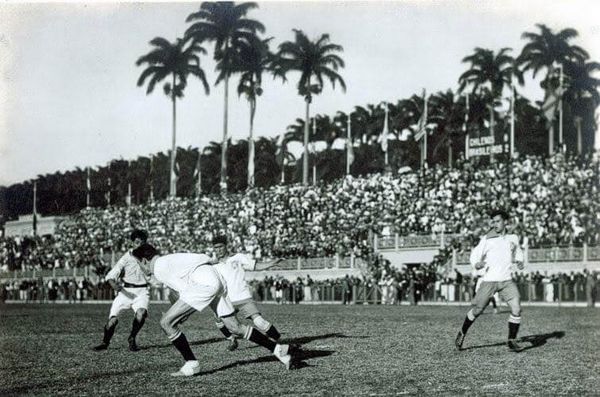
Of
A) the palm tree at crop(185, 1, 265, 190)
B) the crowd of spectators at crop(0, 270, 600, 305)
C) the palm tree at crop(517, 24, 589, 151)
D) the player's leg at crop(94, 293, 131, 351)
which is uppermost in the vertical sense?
the palm tree at crop(185, 1, 265, 190)

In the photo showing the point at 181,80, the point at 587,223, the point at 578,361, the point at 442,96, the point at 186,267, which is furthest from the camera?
the point at 442,96

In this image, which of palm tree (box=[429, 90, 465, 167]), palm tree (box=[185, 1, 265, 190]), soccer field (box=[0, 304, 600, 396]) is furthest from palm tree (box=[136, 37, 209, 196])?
soccer field (box=[0, 304, 600, 396])

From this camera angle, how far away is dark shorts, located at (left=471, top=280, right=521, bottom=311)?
13516mm

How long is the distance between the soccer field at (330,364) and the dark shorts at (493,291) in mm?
747

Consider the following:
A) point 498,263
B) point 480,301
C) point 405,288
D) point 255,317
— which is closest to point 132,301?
point 255,317

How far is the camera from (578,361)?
11.8 metres

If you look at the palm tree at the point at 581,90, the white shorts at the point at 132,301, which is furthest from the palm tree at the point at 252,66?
the white shorts at the point at 132,301

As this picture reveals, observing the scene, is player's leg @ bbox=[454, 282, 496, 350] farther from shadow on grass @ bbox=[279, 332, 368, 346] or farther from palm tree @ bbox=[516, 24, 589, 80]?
palm tree @ bbox=[516, 24, 589, 80]

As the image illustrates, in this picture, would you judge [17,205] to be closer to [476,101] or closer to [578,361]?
[476,101]

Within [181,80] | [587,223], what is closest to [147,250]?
[587,223]

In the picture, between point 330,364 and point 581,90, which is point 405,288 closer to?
point 581,90

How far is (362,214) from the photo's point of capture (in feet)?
156

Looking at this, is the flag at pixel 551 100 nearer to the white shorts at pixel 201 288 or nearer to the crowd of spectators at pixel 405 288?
the crowd of spectators at pixel 405 288

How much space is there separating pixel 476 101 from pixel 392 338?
5343 cm
